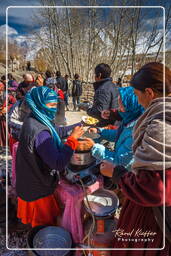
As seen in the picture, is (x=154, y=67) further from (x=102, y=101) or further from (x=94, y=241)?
(x=102, y=101)

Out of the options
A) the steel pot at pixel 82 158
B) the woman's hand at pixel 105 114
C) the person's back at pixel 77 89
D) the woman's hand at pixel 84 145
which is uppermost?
the person's back at pixel 77 89

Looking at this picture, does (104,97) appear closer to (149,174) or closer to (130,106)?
(130,106)

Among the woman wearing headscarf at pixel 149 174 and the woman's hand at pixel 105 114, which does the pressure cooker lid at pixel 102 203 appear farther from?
the woman's hand at pixel 105 114

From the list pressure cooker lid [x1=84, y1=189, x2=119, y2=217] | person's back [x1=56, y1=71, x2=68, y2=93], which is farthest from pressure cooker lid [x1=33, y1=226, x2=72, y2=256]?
person's back [x1=56, y1=71, x2=68, y2=93]

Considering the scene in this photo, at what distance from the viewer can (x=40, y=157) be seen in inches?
61.9

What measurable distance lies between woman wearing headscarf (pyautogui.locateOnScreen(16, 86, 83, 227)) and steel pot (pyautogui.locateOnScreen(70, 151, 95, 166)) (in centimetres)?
7

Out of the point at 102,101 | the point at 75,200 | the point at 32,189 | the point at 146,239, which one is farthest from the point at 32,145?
the point at 102,101

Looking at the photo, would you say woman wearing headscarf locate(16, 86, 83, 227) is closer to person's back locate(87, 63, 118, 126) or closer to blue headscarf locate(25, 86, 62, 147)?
blue headscarf locate(25, 86, 62, 147)

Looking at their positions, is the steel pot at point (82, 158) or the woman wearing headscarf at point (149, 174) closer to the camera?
the woman wearing headscarf at point (149, 174)

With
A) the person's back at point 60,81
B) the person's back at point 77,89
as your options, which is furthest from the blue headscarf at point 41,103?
the person's back at point 77,89

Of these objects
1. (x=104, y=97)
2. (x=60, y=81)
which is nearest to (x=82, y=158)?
(x=104, y=97)

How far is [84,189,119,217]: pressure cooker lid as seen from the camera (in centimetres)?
154

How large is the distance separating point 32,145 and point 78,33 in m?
3.10

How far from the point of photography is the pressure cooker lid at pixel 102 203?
1.54 metres
